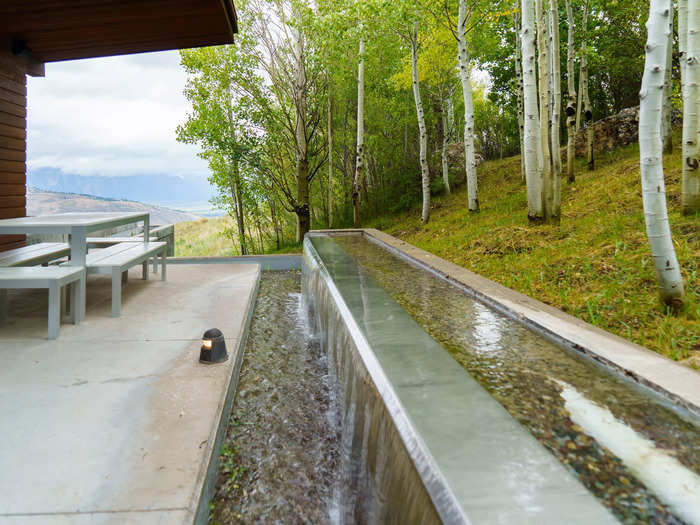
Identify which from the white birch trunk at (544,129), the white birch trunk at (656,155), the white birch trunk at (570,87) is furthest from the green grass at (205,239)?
the white birch trunk at (656,155)

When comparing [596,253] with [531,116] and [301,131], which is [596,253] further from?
[301,131]

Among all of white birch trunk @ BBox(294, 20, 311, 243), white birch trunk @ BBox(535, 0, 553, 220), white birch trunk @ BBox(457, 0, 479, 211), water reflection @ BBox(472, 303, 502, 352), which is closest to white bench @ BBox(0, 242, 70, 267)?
water reflection @ BBox(472, 303, 502, 352)

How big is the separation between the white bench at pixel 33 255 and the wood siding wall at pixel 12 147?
1393mm

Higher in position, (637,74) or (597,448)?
(637,74)

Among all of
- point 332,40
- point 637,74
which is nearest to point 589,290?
point 332,40

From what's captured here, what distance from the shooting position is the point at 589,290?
3893 millimetres

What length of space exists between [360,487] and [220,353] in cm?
131

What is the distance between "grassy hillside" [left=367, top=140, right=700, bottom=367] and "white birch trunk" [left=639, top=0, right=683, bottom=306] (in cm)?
24

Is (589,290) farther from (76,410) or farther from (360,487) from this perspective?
(76,410)

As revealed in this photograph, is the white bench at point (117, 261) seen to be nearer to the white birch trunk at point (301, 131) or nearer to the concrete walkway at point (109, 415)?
the concrete walkway at point (109, 415)

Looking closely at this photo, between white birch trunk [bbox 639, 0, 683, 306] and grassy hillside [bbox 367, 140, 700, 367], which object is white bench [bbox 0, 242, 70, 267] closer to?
grassy hillside [bbox 367, 140, 700, 367]

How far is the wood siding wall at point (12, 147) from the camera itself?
17.0ft

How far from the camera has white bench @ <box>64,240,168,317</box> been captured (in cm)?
352

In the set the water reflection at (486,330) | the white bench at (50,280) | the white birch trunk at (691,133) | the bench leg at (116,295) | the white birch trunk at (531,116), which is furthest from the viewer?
the white birch trunk at (531,116)
